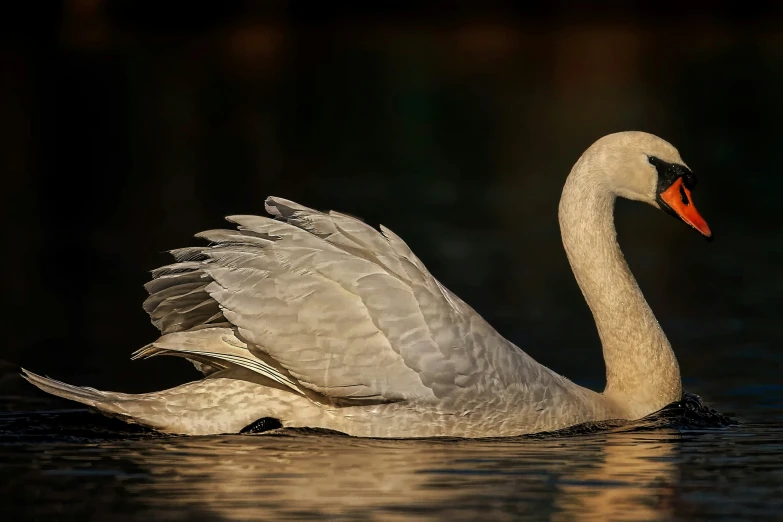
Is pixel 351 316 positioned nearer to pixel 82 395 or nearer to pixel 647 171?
pixel 82 395

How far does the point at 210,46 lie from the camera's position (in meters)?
42.7

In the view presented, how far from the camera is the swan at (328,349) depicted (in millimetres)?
10453


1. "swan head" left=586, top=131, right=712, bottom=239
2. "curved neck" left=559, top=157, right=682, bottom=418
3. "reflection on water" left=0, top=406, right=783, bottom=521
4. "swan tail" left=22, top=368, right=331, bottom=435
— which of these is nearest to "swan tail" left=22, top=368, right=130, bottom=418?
"swan tail" left=22, top=368, right=331, bottom=435

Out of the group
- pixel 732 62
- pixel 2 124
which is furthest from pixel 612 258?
pixel 732 62

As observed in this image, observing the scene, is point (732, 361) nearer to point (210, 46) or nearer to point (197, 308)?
point (197, 308)

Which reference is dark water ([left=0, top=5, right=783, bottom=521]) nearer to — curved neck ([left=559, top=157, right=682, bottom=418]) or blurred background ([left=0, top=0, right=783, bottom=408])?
blurred background ([left=0, top=0, right=783, bottom=408])

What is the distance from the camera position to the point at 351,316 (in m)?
10.5

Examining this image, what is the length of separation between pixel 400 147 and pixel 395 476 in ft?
62.3

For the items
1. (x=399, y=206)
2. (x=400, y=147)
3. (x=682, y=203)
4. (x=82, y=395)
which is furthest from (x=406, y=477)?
(x=400, y=147)

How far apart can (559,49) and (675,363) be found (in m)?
30.1

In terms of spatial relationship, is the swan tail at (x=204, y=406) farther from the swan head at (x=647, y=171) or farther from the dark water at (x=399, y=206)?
the swan head at (x=647, y=171)

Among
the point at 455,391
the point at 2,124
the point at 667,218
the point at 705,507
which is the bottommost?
the point at 705,507

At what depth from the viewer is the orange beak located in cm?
1163

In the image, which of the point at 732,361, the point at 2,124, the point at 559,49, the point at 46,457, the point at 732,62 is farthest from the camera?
the point at 559,49
